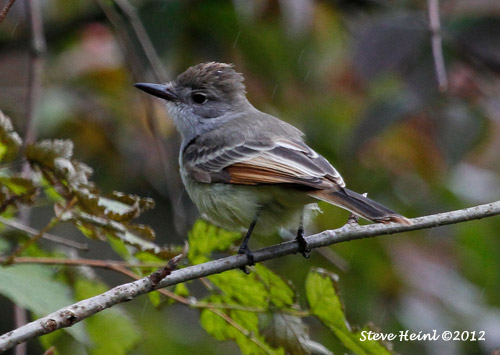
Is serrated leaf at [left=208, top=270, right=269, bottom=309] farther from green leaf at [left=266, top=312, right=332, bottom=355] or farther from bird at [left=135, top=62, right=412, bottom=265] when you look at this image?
bird at [left=135, top=62, right=412, bottom=265]

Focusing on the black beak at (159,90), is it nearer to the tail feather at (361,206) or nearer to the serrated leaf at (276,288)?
the tail feather at (361,206)

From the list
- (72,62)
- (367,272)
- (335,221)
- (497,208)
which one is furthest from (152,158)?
(497,208)

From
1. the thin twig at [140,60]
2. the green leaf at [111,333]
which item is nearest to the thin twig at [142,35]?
the thin twig at [140,60]

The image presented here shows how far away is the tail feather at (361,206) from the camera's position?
270 cm

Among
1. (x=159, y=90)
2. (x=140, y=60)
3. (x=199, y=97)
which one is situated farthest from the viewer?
(x=199, y=97)

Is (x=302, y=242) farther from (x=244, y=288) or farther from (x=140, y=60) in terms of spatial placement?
(x=140, y=60)

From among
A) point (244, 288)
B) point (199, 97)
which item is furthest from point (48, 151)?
point (199, 97)

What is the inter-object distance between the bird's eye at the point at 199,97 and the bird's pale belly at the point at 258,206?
106 centimetres

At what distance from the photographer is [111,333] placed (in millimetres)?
2752

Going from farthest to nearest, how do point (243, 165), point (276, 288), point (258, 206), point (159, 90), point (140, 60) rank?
1. point (140, 60)
2. point (159, 90)
3. point (243, 165)
4. point (258, 206)
5. point (276, 288)

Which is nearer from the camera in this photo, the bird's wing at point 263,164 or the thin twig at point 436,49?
the thin twig at point 436,49

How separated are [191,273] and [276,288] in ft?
1.15

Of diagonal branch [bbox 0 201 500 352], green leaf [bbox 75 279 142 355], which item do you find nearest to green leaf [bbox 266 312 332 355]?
diagonal branch [bbox 0 201 500 352]

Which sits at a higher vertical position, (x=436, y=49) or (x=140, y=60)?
(x=140, y=60)
